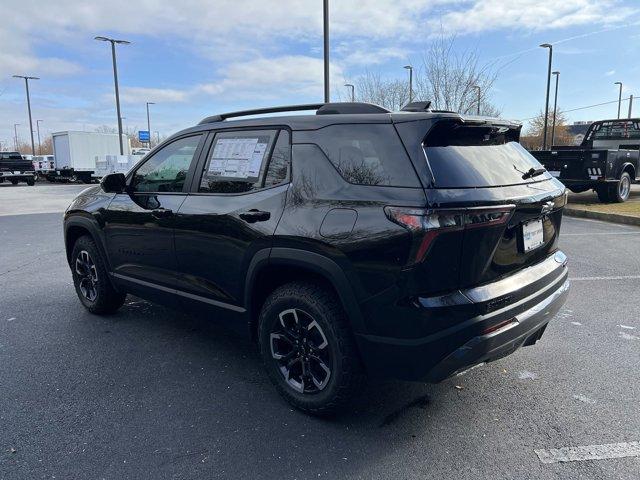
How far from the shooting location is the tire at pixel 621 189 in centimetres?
1210

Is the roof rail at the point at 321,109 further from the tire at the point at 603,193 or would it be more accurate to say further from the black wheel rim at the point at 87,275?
the tire at the point at 603,193

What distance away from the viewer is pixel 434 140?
102 inches

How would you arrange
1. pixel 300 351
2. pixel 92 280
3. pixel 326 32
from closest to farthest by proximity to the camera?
pixel 300 351 < pixel 92 280 < pixel 326 32

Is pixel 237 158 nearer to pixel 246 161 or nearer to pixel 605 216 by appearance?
pixel 246 161

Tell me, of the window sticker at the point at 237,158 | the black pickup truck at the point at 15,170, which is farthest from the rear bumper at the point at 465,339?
the black pickup truck at the point at 15,170

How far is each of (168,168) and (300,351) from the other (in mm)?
1885

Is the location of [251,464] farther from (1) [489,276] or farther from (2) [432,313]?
(1) [489,276]

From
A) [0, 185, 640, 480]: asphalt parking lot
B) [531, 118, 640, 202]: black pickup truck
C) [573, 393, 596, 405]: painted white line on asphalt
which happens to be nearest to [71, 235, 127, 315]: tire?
[0, 185, 640, 480]: asphalt parking lot

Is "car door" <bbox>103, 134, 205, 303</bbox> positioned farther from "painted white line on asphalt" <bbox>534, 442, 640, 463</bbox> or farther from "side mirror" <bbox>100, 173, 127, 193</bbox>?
"painted white line on asphalt" <bbox>534, 442, 640, 463</bbox>

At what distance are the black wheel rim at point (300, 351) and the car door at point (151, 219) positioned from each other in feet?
3.72

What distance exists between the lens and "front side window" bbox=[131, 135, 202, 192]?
3725 mm

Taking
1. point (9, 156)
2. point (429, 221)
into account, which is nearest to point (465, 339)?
point (429, 221)

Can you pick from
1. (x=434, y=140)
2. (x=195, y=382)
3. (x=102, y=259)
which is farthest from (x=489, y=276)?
(x=102, y=259)

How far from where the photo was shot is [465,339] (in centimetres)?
243
